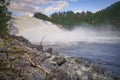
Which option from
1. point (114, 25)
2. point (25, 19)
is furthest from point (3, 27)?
point (114, 25)

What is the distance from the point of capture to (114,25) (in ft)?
503

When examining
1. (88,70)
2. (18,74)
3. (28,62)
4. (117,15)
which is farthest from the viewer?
(117,15)

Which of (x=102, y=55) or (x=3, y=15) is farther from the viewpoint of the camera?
(x=102, y=55)

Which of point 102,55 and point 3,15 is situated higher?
point 3,15

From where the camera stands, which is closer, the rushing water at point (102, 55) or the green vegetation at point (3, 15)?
the rushing water at point (102, 55)

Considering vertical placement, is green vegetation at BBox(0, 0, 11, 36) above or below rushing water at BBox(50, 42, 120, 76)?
above

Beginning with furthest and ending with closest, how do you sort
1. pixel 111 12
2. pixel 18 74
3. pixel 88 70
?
1. pixel 111 12
2. pixel 88 70
3. pixel 18 74

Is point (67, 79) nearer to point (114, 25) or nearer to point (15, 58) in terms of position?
point (15, 58)

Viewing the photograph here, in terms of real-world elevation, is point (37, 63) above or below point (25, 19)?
below

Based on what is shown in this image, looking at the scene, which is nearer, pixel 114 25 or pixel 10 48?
pixel 10 48

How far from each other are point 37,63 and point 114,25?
14287 centimetres

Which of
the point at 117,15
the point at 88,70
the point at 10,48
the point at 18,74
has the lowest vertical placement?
the point at 88,70

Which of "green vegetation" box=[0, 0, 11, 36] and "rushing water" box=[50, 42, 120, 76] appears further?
"green vegetation" box=[0, 0, 11, 36]

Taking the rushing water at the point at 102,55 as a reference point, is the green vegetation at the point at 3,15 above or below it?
above
